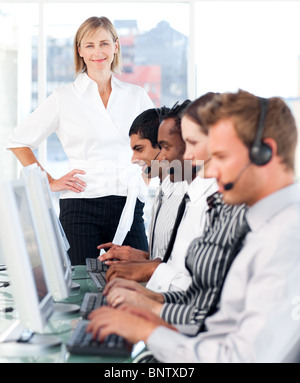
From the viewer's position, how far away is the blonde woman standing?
3059mm

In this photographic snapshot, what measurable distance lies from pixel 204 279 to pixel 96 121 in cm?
173

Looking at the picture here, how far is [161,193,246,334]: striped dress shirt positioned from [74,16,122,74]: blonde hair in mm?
1681

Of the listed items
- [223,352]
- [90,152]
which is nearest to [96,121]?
[90,152]

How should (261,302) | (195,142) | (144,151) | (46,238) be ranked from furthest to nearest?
(144,151) < (195,142) < (46,238) < (261,302)

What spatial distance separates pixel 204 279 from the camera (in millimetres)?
1623

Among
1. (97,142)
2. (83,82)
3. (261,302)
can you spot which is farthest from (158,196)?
(261,302)

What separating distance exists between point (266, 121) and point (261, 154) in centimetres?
9

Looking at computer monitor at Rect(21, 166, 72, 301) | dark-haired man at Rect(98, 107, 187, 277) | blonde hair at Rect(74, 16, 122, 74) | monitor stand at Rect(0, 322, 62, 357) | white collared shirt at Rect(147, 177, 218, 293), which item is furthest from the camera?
blonde hair at Rect(74, 16, 122, 74)

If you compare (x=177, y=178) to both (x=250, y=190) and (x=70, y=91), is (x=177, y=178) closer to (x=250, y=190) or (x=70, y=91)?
(x=70, y=91)

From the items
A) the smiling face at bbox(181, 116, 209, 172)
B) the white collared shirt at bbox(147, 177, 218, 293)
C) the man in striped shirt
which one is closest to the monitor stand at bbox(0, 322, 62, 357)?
the man in striped shirt

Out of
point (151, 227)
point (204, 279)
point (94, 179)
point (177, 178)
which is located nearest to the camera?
point (204, 279)

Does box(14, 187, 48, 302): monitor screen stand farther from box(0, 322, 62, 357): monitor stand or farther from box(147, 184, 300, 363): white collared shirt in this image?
box(147, 184, 300, 363): white collared shirt

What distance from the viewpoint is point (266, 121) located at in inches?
51.2

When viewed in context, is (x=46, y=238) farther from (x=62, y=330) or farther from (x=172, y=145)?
(x=172, y=145)
